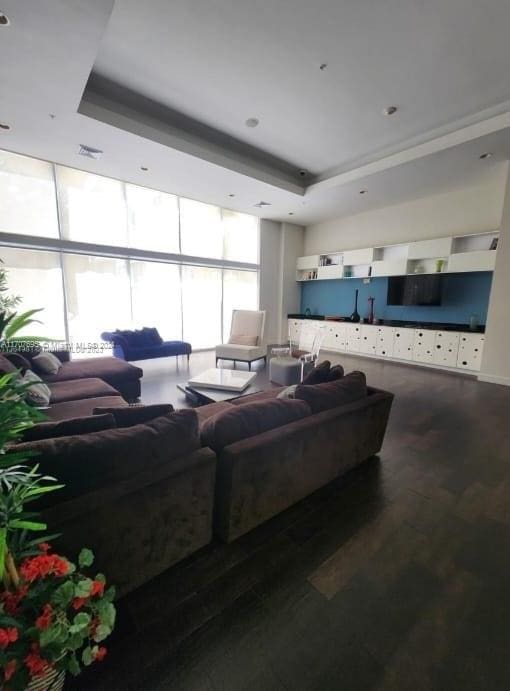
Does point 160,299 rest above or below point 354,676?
above

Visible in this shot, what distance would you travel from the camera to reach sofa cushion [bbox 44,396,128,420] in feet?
7.61

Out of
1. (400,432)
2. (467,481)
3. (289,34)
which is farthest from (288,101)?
(467,481)

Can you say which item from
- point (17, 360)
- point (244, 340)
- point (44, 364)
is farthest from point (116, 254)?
point (17, 360)

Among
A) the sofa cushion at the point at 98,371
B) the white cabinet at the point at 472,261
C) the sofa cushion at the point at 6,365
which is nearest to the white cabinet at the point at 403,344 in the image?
the white cabinet at the point at 472,261

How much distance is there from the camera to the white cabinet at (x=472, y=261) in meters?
4.85

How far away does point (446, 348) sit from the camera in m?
5.36

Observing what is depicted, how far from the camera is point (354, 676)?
1.05 m

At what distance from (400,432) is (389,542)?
5.08ft

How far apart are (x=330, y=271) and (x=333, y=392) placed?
5846 millimetres

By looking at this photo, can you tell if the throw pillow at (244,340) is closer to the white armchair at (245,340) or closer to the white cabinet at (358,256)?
the white armchair at (245,340)

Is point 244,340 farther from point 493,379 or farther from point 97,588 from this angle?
point 97,588

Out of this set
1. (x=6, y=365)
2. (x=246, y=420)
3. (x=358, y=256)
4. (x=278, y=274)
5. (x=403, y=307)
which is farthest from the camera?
(x=278, y=274)

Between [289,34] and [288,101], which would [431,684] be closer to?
[289,34]

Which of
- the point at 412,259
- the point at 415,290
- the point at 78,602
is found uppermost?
the point at 412,259
